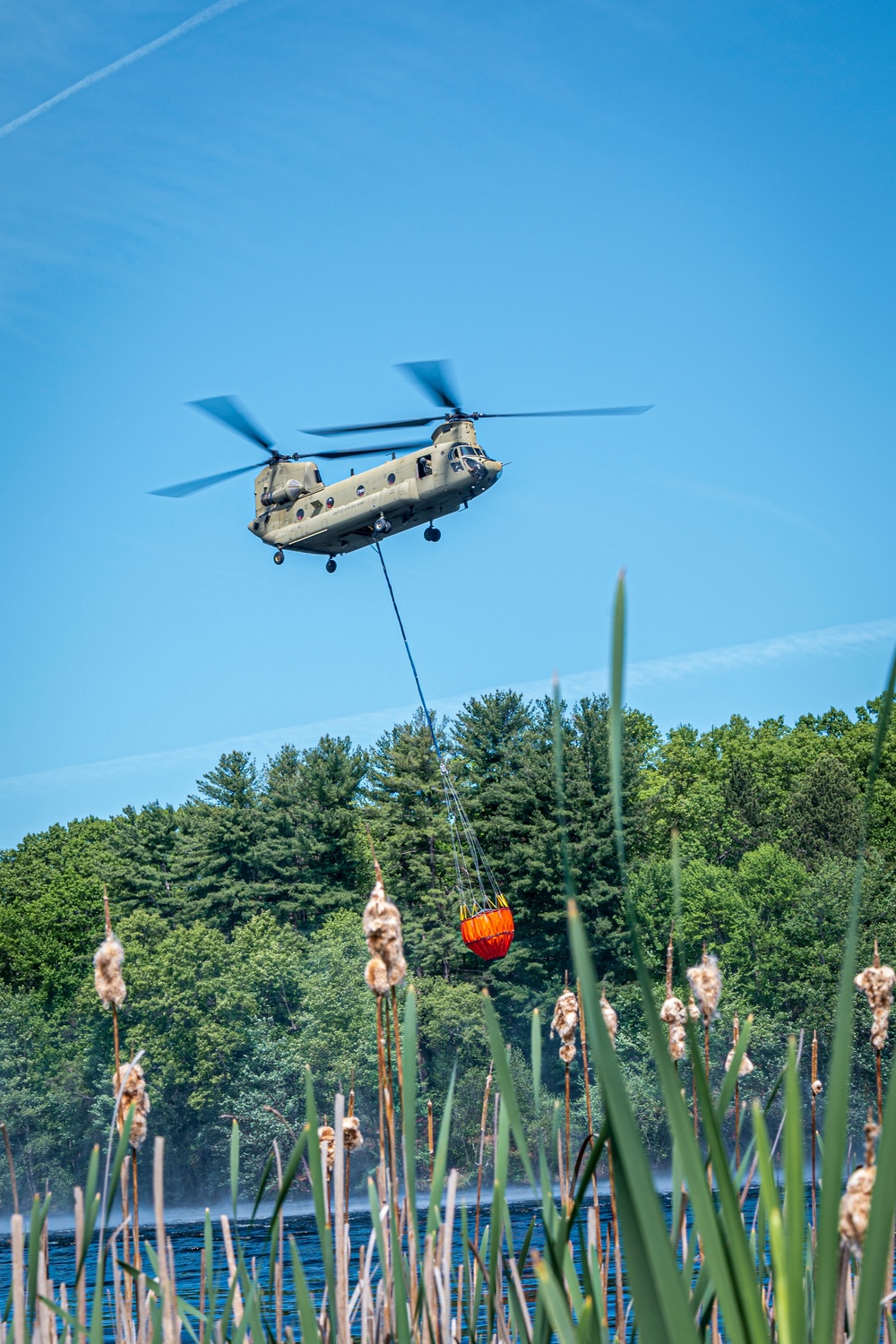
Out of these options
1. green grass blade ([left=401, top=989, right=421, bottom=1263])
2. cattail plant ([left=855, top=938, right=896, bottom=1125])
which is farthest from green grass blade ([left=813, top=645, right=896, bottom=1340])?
cattail plant ([left=855, top=938, right=896, bottom=1125])

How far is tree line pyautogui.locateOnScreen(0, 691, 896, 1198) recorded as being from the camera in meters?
43.8

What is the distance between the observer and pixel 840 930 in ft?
139

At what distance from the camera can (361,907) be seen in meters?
49.2

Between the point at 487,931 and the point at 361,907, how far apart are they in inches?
1033

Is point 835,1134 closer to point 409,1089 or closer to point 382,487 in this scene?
point 409,1089

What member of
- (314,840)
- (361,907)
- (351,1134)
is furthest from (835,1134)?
(314,840)

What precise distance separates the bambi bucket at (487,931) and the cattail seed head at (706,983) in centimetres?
2018

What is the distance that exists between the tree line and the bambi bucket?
14.6m

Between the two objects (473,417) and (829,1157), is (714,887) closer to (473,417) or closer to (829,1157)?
(473,417)

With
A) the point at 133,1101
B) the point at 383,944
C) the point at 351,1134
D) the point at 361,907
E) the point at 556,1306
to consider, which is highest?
the point at 361,907

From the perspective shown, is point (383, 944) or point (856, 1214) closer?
point (856, 1214)

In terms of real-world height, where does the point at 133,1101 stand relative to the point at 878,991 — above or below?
below

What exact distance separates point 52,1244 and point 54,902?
19.3m

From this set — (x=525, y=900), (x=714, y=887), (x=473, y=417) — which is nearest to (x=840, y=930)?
(x=714, y=887)
